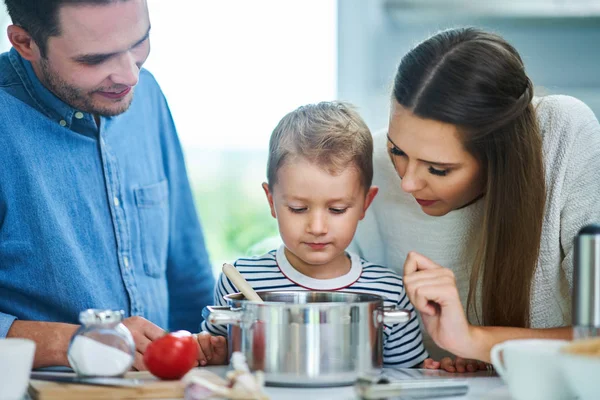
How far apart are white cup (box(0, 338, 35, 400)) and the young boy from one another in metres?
0.48

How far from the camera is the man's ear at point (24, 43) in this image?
1.65 metres

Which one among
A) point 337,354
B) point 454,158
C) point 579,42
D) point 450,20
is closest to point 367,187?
point 454,158

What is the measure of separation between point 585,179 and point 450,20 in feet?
3.47

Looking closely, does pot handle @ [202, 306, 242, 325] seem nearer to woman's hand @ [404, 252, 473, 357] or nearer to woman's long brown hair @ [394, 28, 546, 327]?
woman's hand @ [404, 252, 473, 357]

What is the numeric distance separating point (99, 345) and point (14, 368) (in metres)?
0.13

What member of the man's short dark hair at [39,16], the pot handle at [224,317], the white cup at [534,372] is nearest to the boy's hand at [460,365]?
the white cup at [534,372]

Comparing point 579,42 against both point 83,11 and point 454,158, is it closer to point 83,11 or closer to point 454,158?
point 454,158

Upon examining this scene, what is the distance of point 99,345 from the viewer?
1.08 m

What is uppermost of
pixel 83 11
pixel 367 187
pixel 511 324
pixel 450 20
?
pixel 450 20

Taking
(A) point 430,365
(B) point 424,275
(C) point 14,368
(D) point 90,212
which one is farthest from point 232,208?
(C) point 14,368

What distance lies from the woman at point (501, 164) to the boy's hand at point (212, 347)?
0.40m

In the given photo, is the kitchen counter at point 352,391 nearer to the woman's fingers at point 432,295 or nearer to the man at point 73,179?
the woman's fingers at point 432,295

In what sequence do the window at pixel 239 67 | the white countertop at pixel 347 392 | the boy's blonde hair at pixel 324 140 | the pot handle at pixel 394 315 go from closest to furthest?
1. the white countertop at pixel 347 392
2. the pot handle at pixel 394 315
3. the boy's blonde hair at pixel 324 140
4. the window at pixel 239 67

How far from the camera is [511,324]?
1.47 metres
